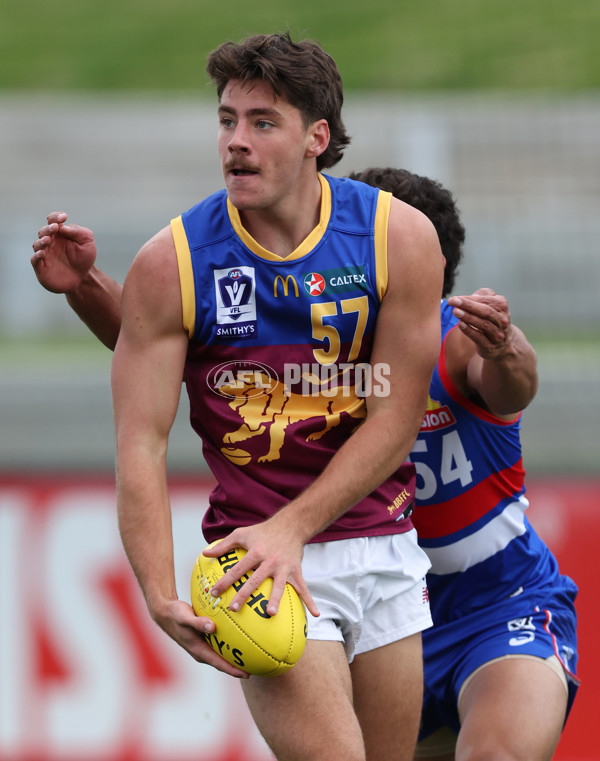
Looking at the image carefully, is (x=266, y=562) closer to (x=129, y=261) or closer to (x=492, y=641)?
(x=492, y=641)

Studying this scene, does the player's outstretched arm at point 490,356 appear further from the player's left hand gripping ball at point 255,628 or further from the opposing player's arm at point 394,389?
the player's left hand gripping ball at point 255,628

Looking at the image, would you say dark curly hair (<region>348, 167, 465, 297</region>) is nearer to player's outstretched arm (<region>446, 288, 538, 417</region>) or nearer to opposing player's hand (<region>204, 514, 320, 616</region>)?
player's outstretched arm (<region>446, 288, 538, 417</region>)

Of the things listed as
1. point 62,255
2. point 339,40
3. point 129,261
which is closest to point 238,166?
point 62,255

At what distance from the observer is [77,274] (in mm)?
3664

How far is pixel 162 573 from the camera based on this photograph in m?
3.05

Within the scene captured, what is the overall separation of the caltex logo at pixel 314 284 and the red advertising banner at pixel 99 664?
340cm

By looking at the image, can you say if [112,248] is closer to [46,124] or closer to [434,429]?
[46,124]

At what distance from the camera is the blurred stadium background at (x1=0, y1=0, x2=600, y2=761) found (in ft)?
20.6

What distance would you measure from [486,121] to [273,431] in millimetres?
7407

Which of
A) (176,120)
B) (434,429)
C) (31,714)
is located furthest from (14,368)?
(176,120)

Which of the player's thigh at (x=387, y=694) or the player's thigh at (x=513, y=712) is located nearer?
the player's thigh at (x=387, y=694)

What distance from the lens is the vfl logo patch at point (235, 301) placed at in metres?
3.14

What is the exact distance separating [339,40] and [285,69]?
545 inches

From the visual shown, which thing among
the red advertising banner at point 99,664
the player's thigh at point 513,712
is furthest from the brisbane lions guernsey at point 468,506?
the red advertising banner at point 99,664
